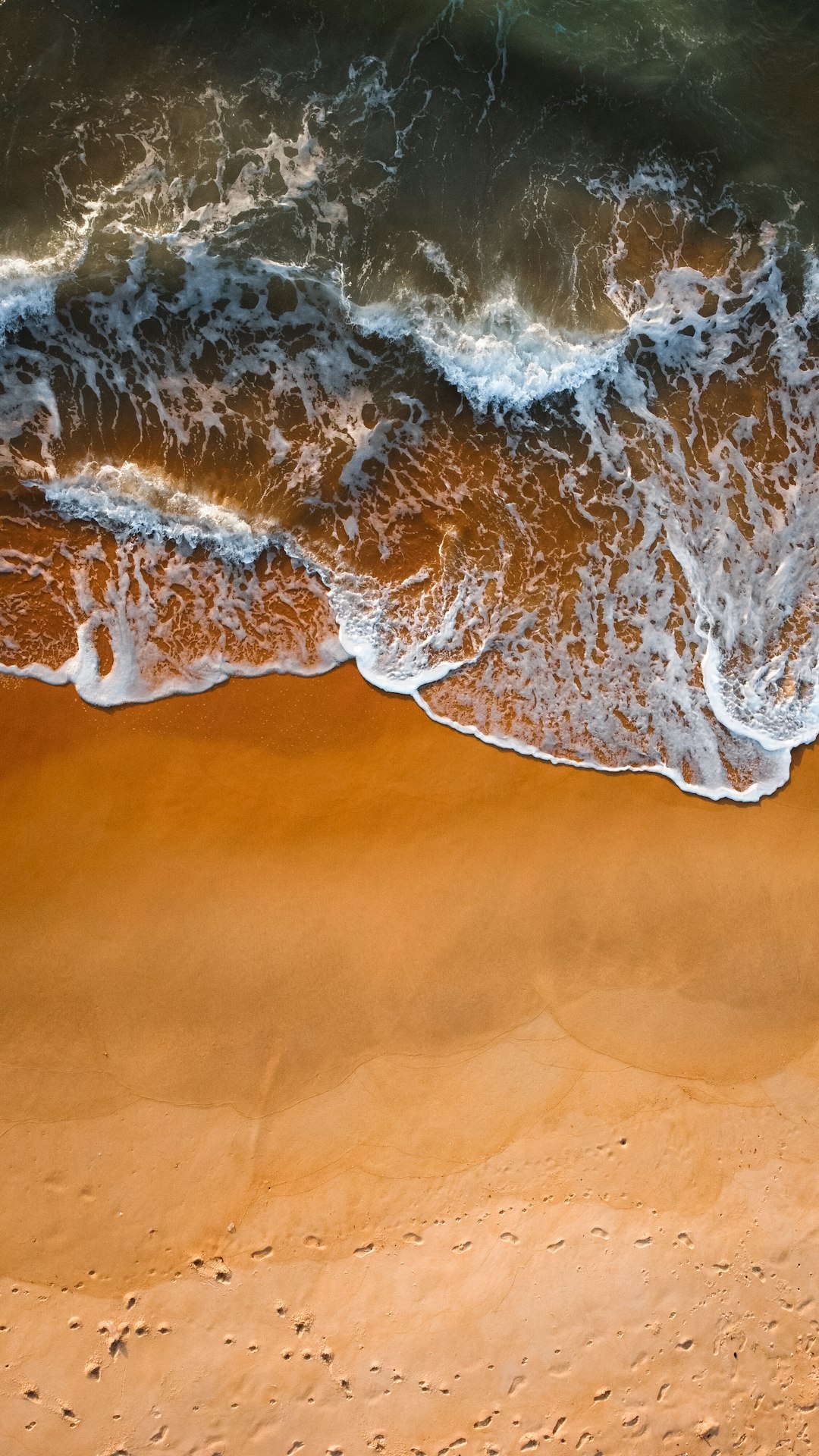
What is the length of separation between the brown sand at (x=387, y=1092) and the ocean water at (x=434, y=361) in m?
0.73

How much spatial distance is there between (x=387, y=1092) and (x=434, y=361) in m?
6.35

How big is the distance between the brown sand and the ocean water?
2.39 ft

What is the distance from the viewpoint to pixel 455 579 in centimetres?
577

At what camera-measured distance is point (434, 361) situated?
5.86 m

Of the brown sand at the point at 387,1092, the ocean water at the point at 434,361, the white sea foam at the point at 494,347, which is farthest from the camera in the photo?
the white sea foam at the point at 494,347

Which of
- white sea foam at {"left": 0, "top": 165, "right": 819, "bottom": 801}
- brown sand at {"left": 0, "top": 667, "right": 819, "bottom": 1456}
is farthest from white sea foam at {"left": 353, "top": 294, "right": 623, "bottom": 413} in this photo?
brown sand at {"left": 0, "top": 667, "right": 819, "bottom": 1456}

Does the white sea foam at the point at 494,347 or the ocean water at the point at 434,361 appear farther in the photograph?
the white sea foam at the point at 494,347

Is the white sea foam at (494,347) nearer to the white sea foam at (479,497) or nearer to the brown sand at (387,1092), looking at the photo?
the white sea foam at (479,497)

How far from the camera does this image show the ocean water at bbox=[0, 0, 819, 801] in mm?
5680

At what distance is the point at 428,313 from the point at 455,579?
2.42 metres

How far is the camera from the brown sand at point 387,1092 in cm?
519

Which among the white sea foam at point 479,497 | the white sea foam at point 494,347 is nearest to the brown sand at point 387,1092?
the white sea foam at point 479,497

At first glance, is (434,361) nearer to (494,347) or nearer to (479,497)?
(494,347)

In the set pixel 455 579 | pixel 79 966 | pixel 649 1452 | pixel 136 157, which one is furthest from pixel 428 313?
pixel 649 1452
